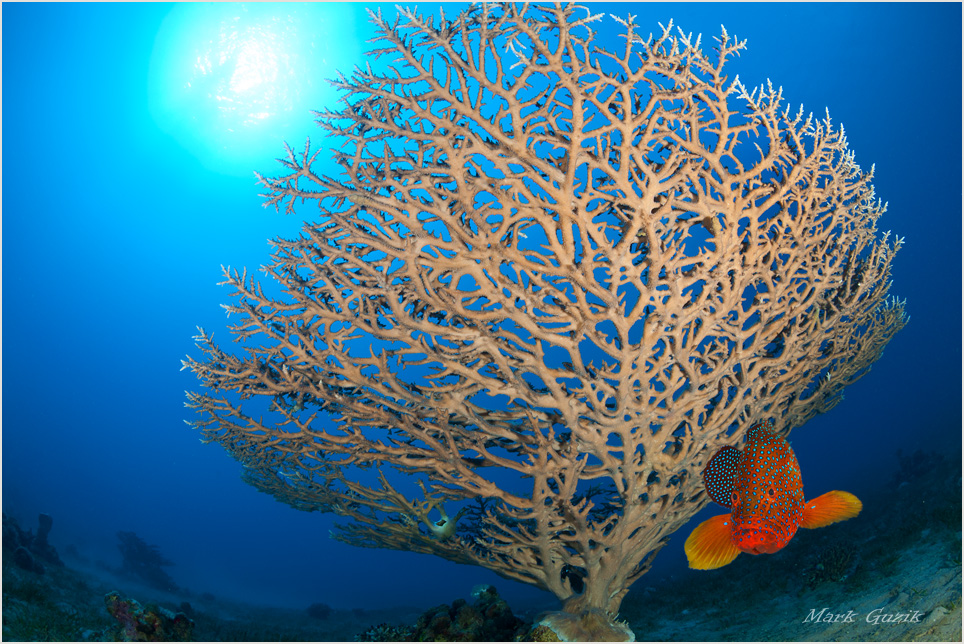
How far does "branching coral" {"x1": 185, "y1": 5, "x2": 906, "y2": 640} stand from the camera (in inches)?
113

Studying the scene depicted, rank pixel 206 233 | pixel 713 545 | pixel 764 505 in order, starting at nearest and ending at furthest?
pixel 764 505 < pixel 713 545 < pixel 206 233

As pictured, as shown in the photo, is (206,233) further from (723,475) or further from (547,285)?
(723,475)

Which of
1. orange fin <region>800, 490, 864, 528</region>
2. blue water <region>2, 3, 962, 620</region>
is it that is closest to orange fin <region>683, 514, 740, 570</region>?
orange fin <region>800, 490, 864, 528</region>

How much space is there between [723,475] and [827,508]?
2.20ft

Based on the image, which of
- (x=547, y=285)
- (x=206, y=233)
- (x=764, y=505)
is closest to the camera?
(x=764, y=505)

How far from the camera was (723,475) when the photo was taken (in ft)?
10.2

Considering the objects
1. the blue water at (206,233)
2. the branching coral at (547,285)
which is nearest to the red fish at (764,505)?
the branching coral at (547,285)

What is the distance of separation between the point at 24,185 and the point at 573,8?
2455 inches

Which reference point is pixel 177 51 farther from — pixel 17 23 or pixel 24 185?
pixel 24 185

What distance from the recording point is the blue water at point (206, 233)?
27984mm

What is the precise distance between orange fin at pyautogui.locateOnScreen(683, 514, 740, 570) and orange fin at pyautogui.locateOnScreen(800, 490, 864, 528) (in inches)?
19.7

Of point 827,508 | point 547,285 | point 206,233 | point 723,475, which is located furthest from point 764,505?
point 206,233

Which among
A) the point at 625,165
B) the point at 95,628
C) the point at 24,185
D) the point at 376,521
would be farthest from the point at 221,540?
the point at 625,165

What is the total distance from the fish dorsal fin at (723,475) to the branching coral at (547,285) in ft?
2.22
